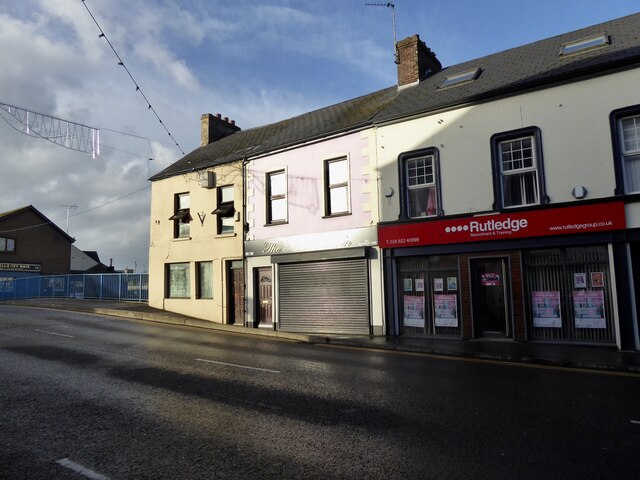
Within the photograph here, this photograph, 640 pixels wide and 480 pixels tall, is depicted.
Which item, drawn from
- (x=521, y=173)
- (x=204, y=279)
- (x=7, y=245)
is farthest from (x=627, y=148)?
(x=7, y=245)

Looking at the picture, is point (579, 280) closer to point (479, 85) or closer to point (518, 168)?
point (518, 168)

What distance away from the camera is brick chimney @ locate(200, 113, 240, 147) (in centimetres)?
2358

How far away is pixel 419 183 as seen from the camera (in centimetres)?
1360

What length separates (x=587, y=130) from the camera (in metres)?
11.0

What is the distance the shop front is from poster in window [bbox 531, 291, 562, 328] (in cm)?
2

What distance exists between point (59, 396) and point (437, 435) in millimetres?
5282

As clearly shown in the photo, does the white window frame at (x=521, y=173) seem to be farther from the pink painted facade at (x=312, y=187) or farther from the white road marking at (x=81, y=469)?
the white road marking at (x=81, y=469)

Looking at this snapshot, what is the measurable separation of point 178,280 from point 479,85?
1468 cm

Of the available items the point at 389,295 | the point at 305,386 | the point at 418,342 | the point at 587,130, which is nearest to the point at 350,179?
the point at 389,295

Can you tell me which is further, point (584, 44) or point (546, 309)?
point (584, 44)

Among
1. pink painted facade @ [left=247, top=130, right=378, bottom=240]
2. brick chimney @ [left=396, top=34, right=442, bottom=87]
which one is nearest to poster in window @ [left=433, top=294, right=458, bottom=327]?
pink painted facade @ [left=247, top=130, right=378, bottom=240]

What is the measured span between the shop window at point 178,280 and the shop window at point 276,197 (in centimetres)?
532

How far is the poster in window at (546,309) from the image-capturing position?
11.1 m

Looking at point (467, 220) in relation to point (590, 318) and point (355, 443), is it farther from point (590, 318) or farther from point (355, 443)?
point (355, 443)
